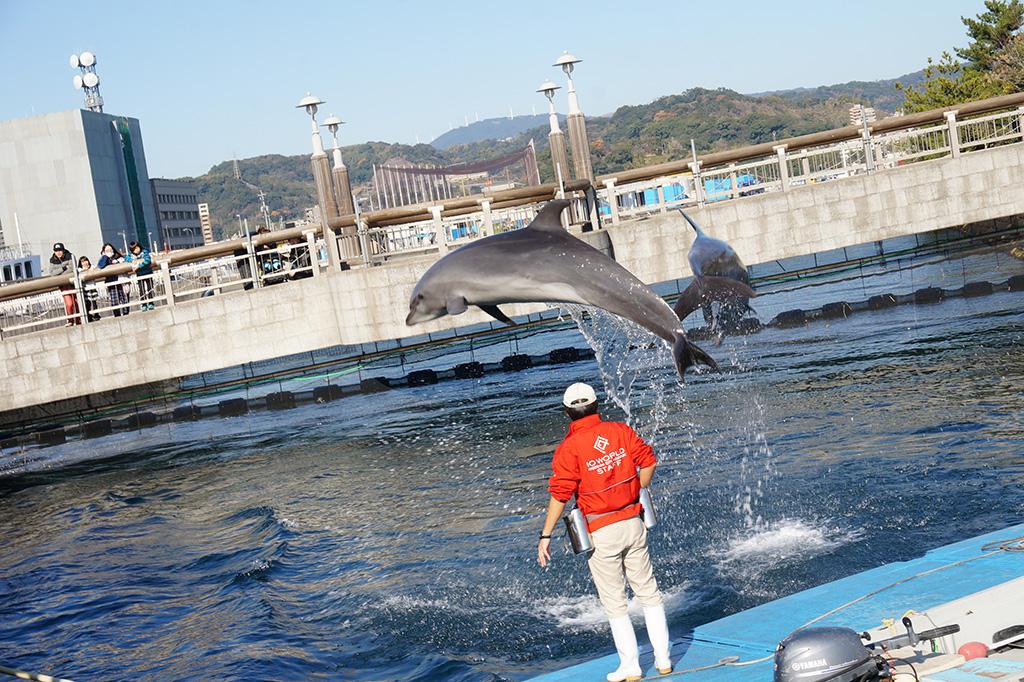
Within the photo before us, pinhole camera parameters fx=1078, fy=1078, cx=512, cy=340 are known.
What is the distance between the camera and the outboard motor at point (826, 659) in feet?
16.0

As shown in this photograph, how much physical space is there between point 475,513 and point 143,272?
9316 mm

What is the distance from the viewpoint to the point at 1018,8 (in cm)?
5166

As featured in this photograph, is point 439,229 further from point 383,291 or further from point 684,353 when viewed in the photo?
point 684,353

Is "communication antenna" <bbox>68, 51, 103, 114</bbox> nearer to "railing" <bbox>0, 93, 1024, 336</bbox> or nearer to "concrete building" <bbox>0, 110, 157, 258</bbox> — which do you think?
"concrete building" <bbox>0, 110, 157, 258</bbox>

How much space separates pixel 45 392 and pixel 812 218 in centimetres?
1431

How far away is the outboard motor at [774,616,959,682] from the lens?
4.88 metres

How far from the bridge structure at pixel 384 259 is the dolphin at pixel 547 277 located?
9.15 meters

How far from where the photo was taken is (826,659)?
489 centimetres

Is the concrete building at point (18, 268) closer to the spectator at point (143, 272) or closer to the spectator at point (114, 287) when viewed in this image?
the spectator at point (114, 287)

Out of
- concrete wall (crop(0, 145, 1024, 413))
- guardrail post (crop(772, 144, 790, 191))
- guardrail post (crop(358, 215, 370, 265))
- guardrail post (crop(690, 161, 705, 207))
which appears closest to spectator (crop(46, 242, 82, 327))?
concrete wall (crop(0, 145, 1024, 413))

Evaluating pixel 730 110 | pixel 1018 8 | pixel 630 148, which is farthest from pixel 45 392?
pixel 730 110

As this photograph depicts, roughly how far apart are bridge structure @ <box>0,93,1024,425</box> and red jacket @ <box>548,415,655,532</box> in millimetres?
11578

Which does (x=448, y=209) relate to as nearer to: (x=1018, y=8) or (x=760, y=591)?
(x=760, y=591)

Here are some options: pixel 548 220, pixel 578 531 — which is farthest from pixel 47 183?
pixel 578 531
